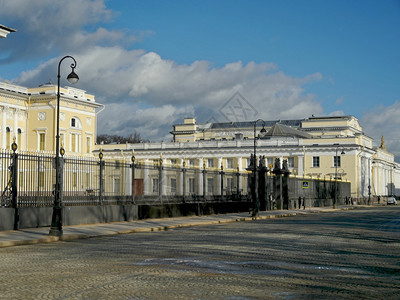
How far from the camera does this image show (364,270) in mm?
12797

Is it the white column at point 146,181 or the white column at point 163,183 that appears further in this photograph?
the white column at point 163,183

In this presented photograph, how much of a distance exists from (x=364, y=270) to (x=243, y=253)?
3.93m

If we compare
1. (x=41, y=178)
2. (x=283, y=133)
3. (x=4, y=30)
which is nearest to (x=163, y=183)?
(x=41, y=178)

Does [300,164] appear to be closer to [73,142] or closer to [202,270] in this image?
[73,142]

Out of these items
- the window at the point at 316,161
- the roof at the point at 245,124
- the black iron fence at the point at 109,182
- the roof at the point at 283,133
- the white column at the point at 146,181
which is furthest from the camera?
the roof at the point at 245,124

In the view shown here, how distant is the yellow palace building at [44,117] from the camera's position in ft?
295

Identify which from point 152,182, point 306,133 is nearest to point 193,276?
point 152,182

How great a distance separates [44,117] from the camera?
92.2 m

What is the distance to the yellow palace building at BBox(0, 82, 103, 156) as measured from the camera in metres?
89.9

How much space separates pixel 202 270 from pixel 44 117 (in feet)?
275

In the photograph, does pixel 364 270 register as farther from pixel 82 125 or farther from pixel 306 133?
pixel 306 133

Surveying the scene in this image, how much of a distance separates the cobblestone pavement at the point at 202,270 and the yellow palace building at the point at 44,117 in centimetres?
7363

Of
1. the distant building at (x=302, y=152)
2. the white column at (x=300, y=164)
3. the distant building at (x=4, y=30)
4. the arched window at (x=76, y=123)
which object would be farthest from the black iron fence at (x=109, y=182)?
the white column at (x=300, y=164)

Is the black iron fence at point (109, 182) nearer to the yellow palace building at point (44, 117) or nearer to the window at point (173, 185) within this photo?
the window at point (173, 185)
